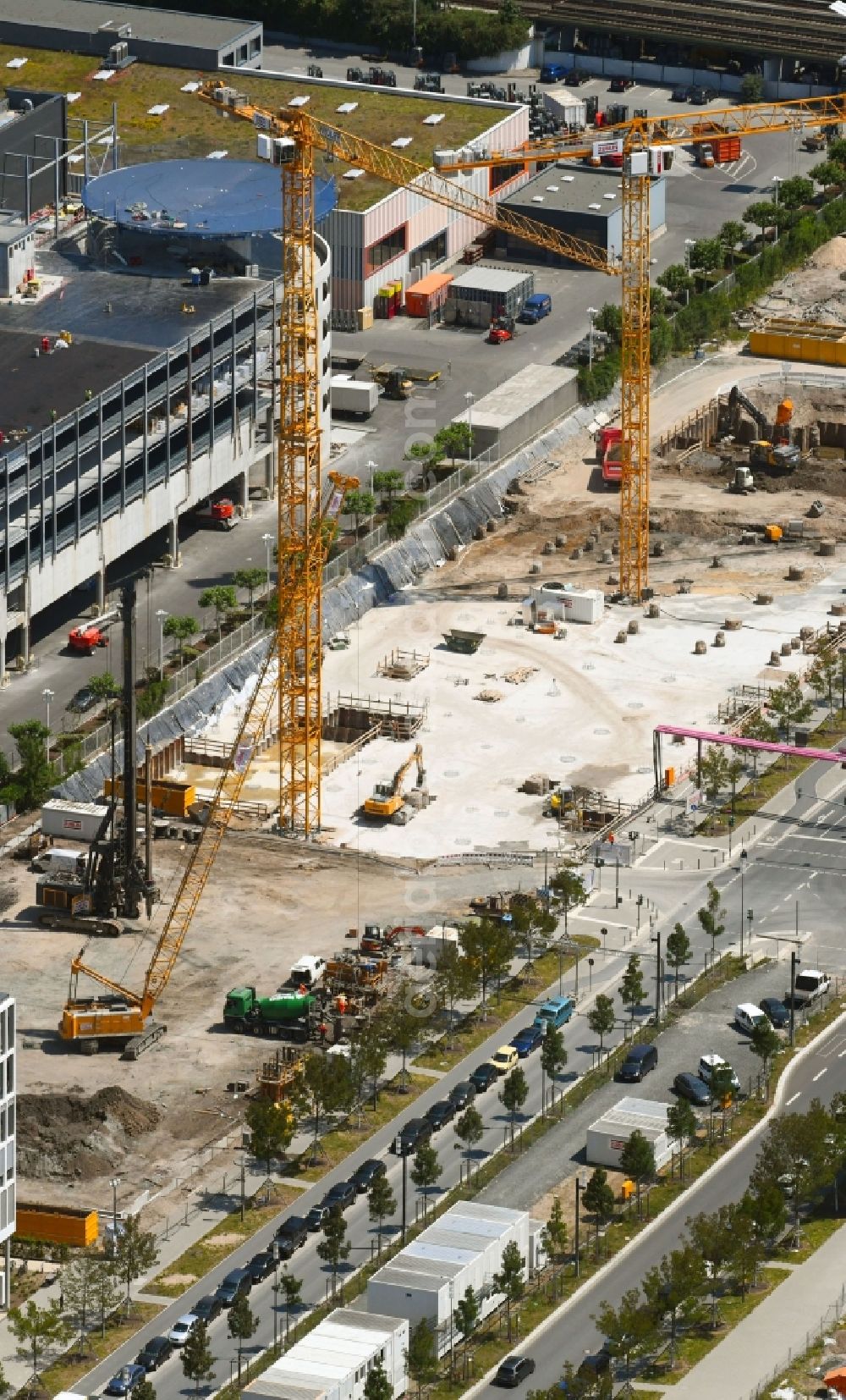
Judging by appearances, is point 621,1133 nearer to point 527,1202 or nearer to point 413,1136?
point 527,1202

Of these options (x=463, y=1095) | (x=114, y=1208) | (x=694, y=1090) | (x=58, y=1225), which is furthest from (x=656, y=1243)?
(x=58, y=1225)

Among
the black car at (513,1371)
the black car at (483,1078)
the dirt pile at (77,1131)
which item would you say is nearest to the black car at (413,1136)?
the black car at (483,1078)

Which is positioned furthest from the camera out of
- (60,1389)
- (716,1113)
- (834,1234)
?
(716,1113)

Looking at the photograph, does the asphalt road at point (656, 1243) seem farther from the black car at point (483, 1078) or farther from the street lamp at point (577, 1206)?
the black car at point (483, 1078)

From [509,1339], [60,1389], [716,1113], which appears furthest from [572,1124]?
[60,1389]

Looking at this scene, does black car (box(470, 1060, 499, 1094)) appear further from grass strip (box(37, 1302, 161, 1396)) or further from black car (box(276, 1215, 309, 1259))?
grass strip (box(37, 1302, 161, 1396))

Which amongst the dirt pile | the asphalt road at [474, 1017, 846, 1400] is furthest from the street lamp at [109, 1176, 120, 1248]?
the asphalt road at [474, 1017, 846, 1400]

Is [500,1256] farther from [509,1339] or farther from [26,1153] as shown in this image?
[26,1153]
